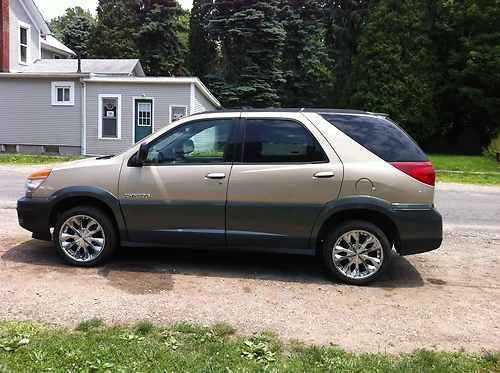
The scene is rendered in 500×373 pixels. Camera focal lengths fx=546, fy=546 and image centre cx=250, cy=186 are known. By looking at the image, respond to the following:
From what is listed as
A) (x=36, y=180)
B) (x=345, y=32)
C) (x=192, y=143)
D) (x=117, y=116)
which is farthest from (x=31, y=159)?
(x=345, y=32)

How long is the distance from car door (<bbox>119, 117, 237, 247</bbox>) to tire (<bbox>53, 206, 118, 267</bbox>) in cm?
26

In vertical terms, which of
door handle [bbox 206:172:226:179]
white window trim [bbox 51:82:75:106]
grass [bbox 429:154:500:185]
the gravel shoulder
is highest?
white window trim [bbox 51:82:75:106]

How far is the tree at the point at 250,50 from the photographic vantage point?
1590 inches

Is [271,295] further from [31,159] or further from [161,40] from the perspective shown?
[161,40]

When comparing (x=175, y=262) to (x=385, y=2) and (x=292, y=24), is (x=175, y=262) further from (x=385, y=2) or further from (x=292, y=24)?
(x=292, y=24)

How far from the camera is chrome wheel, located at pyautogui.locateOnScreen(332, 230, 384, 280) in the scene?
577cm

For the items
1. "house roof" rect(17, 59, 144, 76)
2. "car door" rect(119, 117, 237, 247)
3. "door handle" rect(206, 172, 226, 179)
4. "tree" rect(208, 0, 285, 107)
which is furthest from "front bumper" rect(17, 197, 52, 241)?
"tree" rect(208, 0, 285, 107)

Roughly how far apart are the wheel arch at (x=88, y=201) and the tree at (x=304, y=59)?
129ft

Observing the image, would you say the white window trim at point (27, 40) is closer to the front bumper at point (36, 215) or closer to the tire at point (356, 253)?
the front bumper at point (36, 215)

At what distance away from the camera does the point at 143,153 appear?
19.6 feet

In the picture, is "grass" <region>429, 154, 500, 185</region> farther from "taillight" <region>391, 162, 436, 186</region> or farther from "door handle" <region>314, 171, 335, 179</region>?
"door handle" <region>314, 171, 335, 179</region>

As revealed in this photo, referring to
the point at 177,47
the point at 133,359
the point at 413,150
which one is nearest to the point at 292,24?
the point at 177,47

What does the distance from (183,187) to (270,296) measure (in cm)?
152

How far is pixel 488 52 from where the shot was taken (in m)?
32.6
